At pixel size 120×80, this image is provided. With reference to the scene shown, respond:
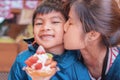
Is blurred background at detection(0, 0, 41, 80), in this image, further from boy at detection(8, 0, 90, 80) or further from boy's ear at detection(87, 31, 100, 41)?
boy's ear at detection(87, 31, 100, 41)

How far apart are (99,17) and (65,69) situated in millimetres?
242

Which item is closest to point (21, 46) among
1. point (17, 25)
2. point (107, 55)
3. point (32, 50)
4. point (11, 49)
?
point (11, 49)

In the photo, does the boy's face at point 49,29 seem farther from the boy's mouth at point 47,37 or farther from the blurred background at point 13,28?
the blurred background at point 13,28

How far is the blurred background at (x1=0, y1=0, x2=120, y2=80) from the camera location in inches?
82.3

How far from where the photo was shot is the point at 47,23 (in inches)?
41.2

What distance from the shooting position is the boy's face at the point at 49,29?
1.04m

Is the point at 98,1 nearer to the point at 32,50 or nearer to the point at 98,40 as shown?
the point at 98,40

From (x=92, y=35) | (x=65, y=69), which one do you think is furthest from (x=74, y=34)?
(x=65, y=69)

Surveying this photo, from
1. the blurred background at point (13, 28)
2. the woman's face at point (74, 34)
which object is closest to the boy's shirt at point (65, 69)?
the woman's face at point (74, 34)

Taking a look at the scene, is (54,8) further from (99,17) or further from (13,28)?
(13,28)

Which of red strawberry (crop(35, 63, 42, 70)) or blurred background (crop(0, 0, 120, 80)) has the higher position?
red strawberry (crop(35, 63, 42, 70))

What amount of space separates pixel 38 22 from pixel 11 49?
1067 mm

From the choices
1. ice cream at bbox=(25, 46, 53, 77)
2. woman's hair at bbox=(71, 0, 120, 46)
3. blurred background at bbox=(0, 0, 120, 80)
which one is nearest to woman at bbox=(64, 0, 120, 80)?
woman's hair at bbox=(71, 0, 120, 46)

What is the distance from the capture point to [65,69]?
1069 mm
